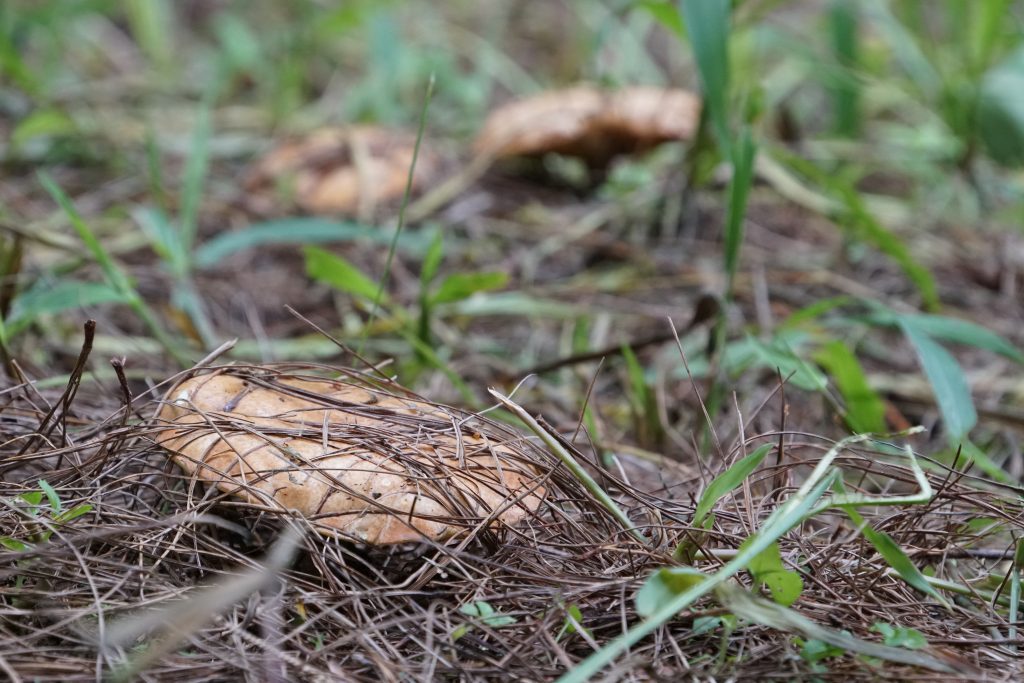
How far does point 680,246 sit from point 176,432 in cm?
151

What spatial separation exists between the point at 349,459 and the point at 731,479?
1.28 feet

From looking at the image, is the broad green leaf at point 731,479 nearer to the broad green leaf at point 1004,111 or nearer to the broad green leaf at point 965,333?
the broad green leaf at point 965,333

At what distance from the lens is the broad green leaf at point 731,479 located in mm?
814

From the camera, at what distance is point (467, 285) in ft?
4.53

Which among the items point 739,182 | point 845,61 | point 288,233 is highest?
point 845,61

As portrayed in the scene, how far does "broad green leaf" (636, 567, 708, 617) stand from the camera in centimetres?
71

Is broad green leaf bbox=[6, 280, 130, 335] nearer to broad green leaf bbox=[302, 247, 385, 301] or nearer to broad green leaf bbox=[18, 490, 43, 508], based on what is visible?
broad green leaf bbox=[302, 247, 385, 301]

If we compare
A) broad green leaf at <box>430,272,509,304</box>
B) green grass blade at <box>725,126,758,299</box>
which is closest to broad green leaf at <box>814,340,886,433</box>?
green grass blade at <box>725,126,758,299</box>

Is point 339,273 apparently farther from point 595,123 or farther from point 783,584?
point 595,123

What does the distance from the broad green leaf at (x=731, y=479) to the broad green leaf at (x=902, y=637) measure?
173 millimetres

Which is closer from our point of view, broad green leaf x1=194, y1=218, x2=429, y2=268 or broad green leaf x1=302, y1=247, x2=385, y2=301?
broad green leaf x1=302, y1=247, x2=385, y2=301

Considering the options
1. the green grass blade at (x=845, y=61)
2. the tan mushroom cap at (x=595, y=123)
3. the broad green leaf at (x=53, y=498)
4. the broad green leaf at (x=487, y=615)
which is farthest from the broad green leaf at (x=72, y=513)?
the green grass blade at (x=845, y=61)

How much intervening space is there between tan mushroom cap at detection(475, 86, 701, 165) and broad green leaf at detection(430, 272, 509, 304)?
938mm

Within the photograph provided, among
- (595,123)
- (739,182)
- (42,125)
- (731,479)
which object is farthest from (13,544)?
(595,123)
